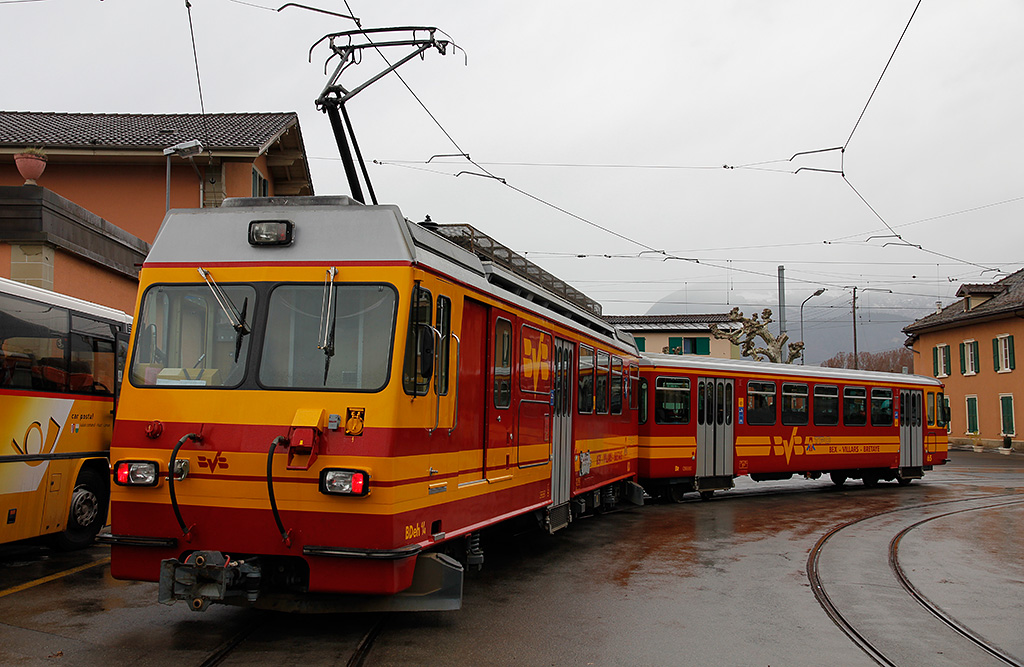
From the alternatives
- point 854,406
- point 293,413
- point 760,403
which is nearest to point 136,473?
point 293,413

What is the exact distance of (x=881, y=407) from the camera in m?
22.9

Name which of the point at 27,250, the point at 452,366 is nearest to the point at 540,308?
the point at 452,366

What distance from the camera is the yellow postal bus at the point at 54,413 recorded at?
9000mm

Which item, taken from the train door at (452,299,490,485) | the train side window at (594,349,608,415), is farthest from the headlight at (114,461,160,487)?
the train side window at (594,349,608,415)

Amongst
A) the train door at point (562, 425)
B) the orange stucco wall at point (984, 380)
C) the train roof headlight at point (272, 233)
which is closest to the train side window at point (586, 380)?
the train door at point (562, 425)

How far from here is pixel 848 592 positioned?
9492mm

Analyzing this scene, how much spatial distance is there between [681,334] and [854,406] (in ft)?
132

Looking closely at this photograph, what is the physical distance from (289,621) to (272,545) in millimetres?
1411

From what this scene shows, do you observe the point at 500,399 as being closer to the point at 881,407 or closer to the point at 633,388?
the point at 633,388

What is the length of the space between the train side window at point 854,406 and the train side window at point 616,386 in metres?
9.64

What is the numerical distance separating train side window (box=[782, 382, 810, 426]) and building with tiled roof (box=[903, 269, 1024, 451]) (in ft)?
79.0

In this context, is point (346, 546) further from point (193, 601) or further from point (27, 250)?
point (27, 250)

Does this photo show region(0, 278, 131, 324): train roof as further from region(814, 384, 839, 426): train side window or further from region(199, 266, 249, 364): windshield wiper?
region(814, 384, 839, 426): train side window

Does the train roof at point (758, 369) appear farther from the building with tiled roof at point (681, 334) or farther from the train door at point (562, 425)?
the building with tiled roof at point (681, 334)
